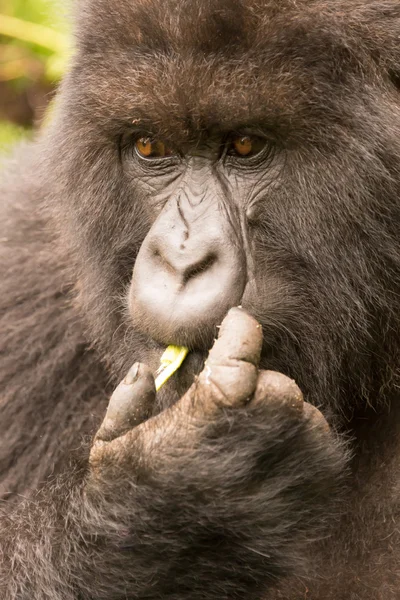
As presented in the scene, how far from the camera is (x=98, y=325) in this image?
11.0ft

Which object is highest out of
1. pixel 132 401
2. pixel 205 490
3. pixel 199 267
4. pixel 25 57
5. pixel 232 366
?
pixel 199 267

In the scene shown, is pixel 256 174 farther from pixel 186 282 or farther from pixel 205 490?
pixel 205 490

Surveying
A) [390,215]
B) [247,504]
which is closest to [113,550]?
[247,504]

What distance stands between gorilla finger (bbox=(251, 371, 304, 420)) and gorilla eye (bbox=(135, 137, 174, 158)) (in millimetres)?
830

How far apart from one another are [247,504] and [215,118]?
105 cm

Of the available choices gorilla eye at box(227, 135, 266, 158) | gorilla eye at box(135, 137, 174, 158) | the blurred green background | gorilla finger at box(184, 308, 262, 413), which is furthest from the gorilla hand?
the blurred green background

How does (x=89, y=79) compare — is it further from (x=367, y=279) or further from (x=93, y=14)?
(x=367, y=279)

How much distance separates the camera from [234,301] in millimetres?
2676

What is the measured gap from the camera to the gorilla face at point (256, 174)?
2.73m

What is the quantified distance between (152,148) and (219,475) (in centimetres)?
102

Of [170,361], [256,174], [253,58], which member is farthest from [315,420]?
[253,58]

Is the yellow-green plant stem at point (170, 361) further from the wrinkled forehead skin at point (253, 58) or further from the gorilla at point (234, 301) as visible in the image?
the wrinkled forehead skin at point (253, 58)

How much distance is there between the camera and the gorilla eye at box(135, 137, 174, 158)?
304 cm

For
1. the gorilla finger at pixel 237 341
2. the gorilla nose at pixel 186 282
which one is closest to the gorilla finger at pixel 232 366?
the gorilla finger at pixel 237 341
